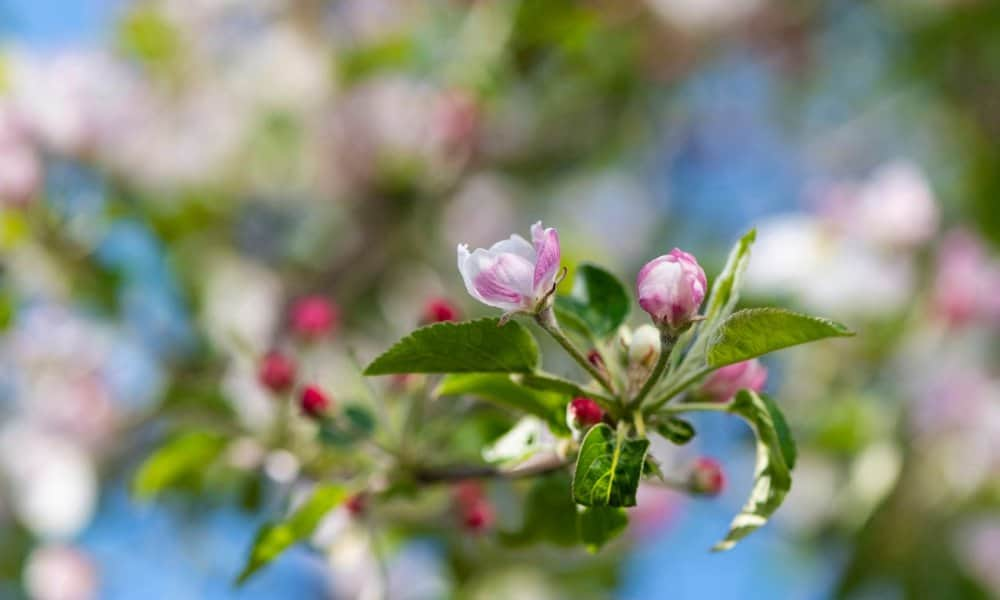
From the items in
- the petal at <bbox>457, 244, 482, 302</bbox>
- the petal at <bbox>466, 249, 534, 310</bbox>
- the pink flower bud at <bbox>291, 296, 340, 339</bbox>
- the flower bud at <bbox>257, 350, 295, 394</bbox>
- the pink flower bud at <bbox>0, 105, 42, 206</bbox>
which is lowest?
the petal at <bbox>466, 249, 534, 310</bbox>

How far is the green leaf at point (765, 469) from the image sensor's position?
0.79 m

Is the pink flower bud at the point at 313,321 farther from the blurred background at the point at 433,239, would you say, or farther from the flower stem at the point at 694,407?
the flower stem at the point at 694,407

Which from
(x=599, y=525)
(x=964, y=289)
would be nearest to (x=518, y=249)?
(x=599, y=525)

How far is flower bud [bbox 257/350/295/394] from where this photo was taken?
1204mm

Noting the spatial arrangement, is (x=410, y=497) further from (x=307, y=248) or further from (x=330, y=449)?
(x=307, y=248)

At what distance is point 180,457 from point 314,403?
0.20m

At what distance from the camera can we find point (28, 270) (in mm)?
1755

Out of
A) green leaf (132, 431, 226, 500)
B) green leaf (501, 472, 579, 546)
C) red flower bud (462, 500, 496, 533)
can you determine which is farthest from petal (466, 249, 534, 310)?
green leaf (132, 431, 226, 500)

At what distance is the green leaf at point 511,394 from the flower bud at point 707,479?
0.46 ft

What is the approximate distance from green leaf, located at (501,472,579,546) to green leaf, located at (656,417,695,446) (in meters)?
0.16

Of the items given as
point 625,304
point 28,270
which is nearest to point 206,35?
point 28,270

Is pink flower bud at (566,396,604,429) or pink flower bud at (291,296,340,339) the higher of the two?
pink flower bud at (291,296,340,339)

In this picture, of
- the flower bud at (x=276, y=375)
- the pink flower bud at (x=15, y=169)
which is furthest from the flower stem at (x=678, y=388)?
the pink flower bud at (x=15, y=169)

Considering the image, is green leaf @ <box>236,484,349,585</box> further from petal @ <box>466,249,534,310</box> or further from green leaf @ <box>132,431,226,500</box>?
petal @ <box>466,249,534,310</box>
